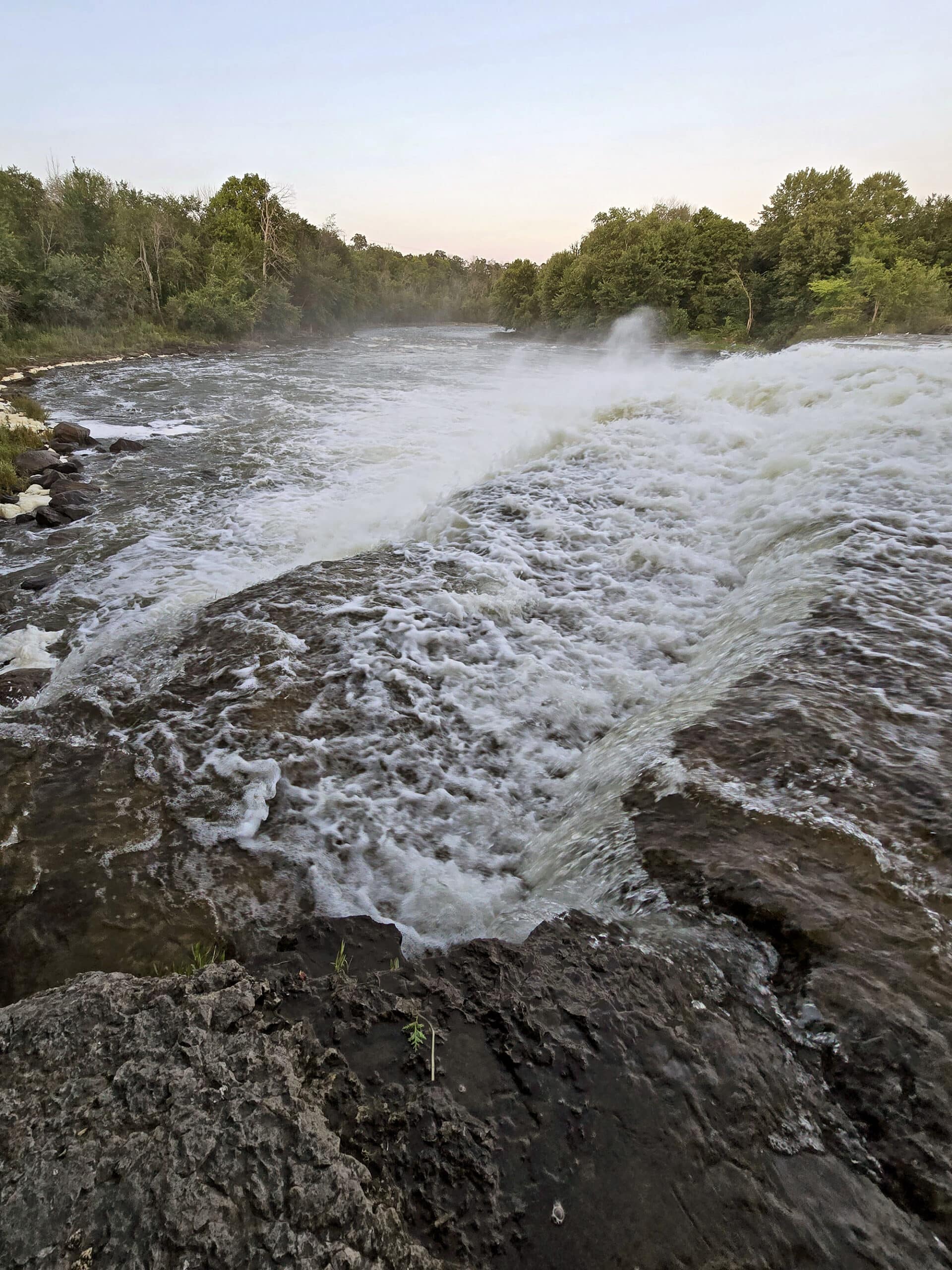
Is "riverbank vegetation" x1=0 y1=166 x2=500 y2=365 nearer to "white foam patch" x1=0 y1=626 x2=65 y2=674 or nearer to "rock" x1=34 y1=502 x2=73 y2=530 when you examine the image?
"rock" x1=34 y1=502 x2=73 y2=530

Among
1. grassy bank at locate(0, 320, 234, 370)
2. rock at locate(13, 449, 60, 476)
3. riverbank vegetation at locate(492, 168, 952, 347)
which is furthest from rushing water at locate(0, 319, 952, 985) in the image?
riverbank vegetation at locate(492, 168, 952, 347)

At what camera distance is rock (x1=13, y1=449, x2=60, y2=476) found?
945cm

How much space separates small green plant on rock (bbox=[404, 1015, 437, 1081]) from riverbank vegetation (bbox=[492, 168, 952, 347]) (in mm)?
32602

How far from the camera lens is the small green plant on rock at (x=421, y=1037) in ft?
5.83

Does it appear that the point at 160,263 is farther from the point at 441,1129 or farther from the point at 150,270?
the point at 441,1129

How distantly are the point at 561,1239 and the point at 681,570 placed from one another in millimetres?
5375

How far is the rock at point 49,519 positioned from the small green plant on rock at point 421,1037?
26.9 ft

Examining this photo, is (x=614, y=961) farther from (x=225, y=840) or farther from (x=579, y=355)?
(x=579, y=355)

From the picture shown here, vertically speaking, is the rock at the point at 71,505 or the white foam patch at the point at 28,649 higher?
the rock at the point at 71,505

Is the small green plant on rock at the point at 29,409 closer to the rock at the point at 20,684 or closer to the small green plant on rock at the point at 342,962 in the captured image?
the rock at the point at 20,684

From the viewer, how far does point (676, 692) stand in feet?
13.2

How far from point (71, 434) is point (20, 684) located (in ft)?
30.6

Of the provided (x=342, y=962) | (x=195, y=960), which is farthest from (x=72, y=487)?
(x=342, y=962)

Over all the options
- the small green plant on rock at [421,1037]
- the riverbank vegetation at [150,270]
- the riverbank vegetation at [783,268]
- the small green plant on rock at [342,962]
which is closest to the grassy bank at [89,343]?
the riverbank vegetation at [150,270]
